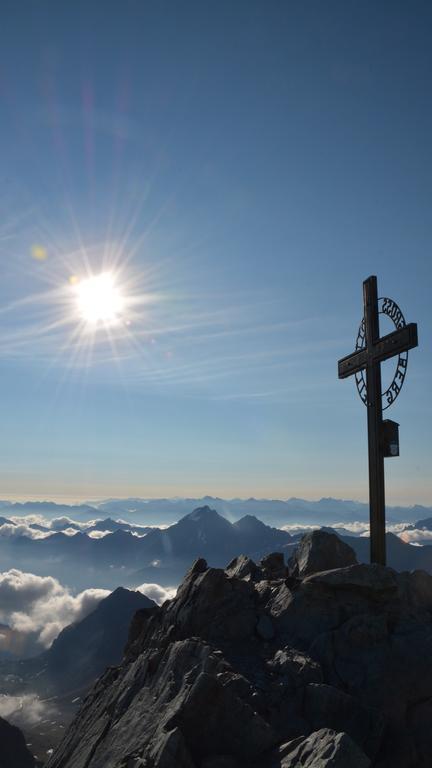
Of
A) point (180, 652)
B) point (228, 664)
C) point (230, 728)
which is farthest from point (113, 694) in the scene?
point (230, 728)

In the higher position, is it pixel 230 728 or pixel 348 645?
pixel 348 645

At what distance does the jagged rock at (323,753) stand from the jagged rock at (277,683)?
3 cm

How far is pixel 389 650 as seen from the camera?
58.6 feet

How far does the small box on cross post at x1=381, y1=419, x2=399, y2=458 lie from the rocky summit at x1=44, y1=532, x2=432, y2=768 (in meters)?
4.91

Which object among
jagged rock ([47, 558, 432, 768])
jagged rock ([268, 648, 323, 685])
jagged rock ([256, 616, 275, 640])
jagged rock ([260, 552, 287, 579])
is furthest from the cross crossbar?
jagged rock ([268, 648, 323, 685])

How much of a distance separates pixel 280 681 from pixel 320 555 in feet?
25.3

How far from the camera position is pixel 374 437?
24703 mm

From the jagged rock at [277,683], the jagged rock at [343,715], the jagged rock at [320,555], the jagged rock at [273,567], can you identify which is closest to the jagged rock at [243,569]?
the jagged rock at [273,567]

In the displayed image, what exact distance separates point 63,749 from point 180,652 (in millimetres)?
8932

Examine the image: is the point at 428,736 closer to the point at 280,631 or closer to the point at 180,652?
the point at 280,631

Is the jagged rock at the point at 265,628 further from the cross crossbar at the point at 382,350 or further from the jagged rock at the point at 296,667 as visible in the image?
the cross crossbar at the point at 382,350

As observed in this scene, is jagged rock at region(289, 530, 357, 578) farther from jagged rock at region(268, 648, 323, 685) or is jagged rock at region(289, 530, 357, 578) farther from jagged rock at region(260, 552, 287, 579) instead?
jagged rock at region(268, 648, 323, 685)

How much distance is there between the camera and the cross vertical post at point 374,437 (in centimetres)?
2434

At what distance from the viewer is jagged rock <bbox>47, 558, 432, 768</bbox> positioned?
14445 millimetres
